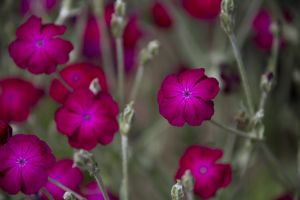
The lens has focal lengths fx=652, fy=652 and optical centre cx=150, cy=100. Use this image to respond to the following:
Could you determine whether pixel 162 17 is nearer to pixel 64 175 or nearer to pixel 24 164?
pixel 64 175

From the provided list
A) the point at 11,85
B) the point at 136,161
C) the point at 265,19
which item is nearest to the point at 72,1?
the point at 11,85

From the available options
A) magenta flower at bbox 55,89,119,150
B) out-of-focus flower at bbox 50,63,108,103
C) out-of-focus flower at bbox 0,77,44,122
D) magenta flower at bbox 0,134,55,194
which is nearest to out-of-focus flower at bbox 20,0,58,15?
out-of-focus flower at bbox 0,77,44,122

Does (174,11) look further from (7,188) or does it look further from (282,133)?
(7,188)

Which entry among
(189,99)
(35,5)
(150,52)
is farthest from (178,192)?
(35,5)

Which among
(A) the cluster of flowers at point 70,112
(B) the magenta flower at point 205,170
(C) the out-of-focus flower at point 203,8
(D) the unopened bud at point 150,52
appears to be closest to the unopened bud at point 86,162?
(A) the cluster of flowers at point 70,112

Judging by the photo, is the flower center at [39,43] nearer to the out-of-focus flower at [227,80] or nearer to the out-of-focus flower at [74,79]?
the out-of-focus flower at [74,79]

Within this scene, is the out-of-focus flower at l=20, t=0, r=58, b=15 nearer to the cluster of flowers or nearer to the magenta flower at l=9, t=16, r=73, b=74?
the cluster of flowers
